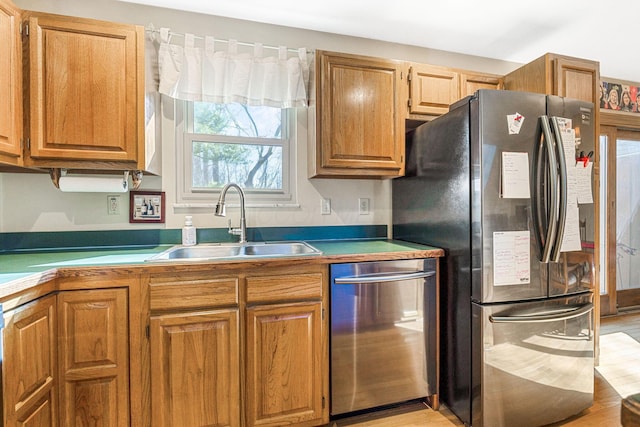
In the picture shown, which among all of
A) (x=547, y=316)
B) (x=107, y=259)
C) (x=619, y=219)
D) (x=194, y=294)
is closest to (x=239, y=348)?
(x=194, y=294)

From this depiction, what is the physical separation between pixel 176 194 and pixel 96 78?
75 cm

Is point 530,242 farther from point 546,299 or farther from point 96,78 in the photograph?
point 96,78

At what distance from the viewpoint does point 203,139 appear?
2143 millimetres

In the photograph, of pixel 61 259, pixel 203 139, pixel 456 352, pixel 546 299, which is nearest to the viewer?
pixel 61 259

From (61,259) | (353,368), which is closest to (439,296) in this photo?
(353,368)

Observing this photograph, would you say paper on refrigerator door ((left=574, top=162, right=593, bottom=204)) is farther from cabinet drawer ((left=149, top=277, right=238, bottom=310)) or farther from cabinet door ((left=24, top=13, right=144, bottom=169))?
cabinet door ((left=24, top=13, right=144, bottom=169))

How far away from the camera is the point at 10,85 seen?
1468 millimetres

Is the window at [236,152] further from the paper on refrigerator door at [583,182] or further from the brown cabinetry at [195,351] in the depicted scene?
the paper on refrigerator door at [583,182]

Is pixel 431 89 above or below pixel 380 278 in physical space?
above

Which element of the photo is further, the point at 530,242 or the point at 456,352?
the point at 456,352

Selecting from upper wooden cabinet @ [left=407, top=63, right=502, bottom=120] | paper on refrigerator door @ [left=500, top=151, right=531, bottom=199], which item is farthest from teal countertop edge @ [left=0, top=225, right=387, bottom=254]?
paper on refrigerator door @ [left=500, top=151, right=531, bottom=199]

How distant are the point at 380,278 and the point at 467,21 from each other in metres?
1.88

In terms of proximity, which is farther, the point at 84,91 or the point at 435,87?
the point at 435,87

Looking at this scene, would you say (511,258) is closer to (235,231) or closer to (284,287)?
(284,287)
